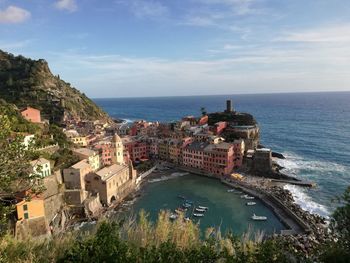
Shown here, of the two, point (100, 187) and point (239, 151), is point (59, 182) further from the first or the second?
point (239, 151)

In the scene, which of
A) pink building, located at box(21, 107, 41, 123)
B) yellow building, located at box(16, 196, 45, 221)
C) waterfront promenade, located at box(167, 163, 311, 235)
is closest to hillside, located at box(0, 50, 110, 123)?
pink building, located at box(21, 107, 41, 123)

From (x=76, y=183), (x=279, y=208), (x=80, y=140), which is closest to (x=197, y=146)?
(x=279, y=208)

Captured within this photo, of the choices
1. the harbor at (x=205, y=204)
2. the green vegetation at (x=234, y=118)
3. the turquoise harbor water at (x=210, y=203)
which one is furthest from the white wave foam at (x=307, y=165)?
the green vegetation at (x=234, y=118)

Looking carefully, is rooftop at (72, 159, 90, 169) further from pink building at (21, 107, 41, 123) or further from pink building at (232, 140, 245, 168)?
pink building at (232, 140, 245, 168)

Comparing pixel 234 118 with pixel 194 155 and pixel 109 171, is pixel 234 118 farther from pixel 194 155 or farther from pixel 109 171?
pixel 109 171

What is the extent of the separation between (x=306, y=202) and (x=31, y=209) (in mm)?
31725

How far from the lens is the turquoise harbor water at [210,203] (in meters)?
31.4

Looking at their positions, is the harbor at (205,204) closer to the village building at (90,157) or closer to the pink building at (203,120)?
the village building at (90,157)

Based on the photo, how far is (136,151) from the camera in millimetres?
56906

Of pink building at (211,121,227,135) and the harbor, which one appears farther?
pink building at (211,121,227,135)

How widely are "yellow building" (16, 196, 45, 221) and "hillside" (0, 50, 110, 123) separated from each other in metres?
49.1

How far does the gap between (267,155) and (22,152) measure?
42.2 m

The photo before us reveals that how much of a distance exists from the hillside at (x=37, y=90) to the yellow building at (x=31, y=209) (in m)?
49.1

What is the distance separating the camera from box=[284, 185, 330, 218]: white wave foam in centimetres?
3396
